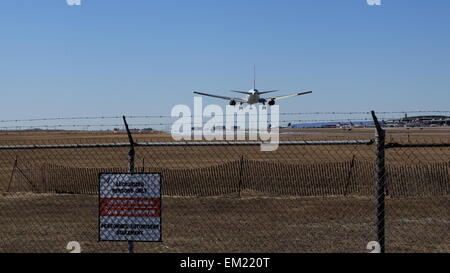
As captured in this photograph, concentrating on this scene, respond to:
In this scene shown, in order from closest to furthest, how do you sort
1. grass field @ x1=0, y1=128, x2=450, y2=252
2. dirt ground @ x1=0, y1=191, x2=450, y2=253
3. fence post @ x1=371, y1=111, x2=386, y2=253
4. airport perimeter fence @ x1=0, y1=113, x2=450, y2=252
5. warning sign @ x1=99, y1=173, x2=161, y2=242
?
1. fence post @ x1=371, y1=111, x2=386, y2=253
2. warning sign @ x1=99, y1=173, x2=161, y2=242
3. airport perimeter fence @ x1=0, y1=113, x2=450, y2=252
4. dirt ground @ x1=0, y1=191, x2=450, y2=253
5. grass field @ x1=0, y1=128, x2=450, y2=252

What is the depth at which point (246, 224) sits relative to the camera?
14.3 meters

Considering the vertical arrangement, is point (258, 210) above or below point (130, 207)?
below

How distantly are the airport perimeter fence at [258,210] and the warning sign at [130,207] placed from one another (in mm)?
483

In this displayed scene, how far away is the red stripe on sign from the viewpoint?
7.39 metres

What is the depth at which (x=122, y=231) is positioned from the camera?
7539mm

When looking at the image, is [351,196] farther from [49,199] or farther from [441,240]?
[49,199]

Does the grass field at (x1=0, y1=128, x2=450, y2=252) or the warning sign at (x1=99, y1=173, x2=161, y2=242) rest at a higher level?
the warning sign at (x1=99, y1=173, x2=161, y2=242)

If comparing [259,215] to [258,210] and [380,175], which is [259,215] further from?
[380,175]

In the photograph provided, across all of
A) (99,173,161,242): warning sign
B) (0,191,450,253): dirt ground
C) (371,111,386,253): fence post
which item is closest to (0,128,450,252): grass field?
(0,191,450,253): dirt ground

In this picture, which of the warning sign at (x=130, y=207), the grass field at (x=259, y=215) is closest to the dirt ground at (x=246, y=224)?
the grass field at (x=259, y=215)

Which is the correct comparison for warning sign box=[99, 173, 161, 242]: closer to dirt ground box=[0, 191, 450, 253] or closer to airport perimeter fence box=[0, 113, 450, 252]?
airport perimeter fence box=[0, 113, 450, 252]

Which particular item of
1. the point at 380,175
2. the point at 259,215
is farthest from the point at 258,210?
the point at 380,175

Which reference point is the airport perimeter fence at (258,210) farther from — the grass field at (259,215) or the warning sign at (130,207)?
the warning sign at (130,207)
